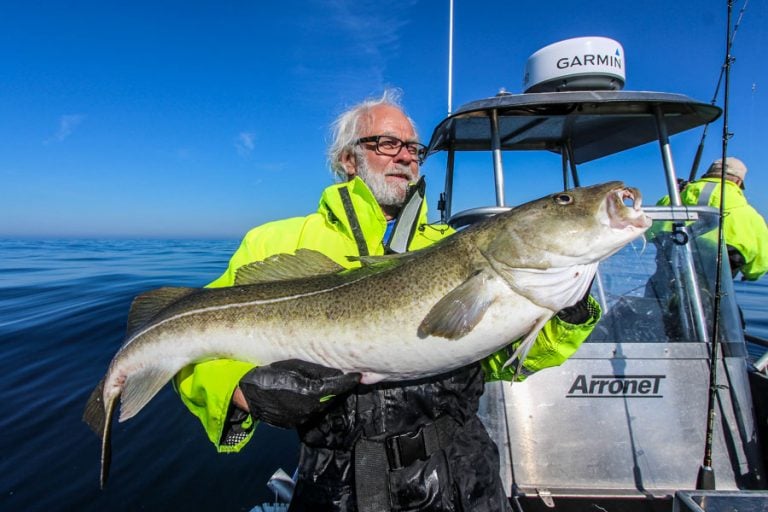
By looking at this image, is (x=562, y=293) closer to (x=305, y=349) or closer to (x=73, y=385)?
(x=305, y=349)

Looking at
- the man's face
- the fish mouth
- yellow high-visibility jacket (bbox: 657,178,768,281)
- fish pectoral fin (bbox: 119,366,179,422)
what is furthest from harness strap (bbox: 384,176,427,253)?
yellow high-visibility jacket (bbox: 657,178,768,281)

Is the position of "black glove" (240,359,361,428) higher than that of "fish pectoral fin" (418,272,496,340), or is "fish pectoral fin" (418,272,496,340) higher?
"fish pectoral fin" (418,272,496,340)

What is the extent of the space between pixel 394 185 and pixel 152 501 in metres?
3.96

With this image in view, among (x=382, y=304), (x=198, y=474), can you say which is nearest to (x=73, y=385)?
(x=198, y=474)

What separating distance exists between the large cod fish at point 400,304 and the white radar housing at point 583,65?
2753 millimetres

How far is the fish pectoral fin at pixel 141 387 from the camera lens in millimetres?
2463

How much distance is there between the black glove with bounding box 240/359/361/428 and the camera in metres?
2.12

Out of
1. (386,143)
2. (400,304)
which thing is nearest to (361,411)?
(400,304)

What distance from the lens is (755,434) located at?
11.0 ft

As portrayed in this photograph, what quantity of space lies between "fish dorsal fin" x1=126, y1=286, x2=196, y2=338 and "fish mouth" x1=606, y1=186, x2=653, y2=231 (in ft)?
7.99

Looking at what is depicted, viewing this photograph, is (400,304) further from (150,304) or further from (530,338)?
(150,304)

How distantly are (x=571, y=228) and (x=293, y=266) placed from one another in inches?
62.9

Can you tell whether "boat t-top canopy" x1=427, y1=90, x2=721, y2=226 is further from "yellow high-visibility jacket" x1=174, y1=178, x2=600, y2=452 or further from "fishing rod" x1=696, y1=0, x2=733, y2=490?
"yellow high-visibility jacket" x1=174, y1=178, x2=600, y2=452

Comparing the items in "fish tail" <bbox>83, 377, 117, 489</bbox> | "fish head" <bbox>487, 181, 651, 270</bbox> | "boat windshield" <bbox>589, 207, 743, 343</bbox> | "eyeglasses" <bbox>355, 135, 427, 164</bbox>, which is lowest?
"fish tail" <bbox>83, 377, 117, 489</bbox>
